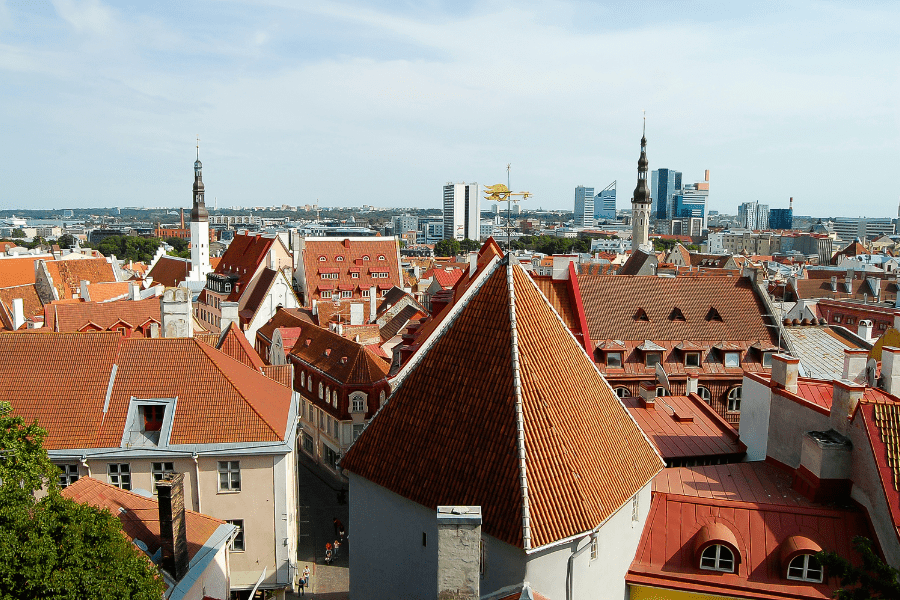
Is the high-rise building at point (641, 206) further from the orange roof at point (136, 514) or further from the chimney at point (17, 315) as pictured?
the orange roof at point (136, 514)

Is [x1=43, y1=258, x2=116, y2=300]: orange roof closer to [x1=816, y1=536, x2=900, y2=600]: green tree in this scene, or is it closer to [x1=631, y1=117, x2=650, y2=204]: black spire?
[x1=816, y1=536, x2=900, y2=600]: green tree

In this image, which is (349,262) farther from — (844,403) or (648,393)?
(844,403)

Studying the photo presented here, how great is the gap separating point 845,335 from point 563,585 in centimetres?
→ 3770

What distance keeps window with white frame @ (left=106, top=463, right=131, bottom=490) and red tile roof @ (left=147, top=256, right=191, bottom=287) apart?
73.3 metres

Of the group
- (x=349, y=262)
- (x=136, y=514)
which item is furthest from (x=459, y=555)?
(x=349, y=262)

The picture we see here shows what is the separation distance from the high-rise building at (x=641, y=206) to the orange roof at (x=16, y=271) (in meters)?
96.9

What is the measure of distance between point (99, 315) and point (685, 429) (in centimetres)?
3286

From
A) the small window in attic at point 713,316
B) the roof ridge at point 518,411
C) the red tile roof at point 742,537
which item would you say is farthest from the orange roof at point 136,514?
the small window in attic at point 713,316

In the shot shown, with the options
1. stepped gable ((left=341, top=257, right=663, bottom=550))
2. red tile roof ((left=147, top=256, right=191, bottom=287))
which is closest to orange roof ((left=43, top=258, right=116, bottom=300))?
red tile roof ((left=147, top=256, right=191, bottom=287))

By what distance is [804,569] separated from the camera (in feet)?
57.2

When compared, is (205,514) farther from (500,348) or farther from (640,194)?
(640,194)

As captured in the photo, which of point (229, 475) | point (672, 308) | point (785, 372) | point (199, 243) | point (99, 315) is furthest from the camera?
point (199, 243)

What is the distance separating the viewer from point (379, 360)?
1660 inches

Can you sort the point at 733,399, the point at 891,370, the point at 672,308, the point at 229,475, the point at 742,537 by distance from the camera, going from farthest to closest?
1. the point at 672,308
2. the point at 733,399
3. the point at 229,475
4. the point at 891,370
5. the point at 742,537
